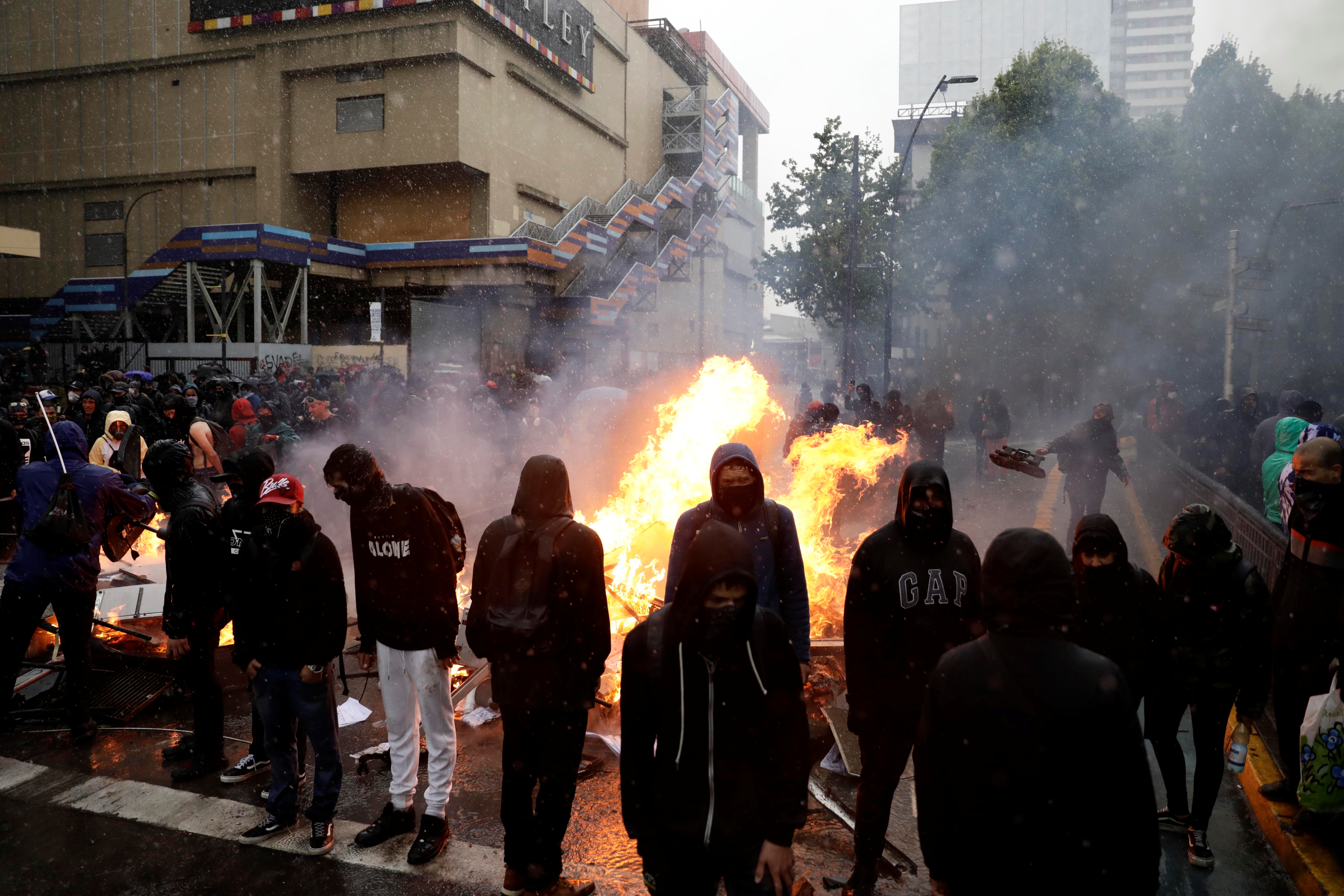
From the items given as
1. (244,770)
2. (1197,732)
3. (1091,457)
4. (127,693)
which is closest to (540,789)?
(244,770)

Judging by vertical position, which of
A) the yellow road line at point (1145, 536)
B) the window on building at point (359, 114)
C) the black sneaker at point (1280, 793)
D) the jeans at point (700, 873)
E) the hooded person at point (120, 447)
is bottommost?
the black sneaker at point (1280, 793)

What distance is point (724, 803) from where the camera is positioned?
2.39 m

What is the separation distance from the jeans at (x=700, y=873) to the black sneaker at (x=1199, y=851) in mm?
2485

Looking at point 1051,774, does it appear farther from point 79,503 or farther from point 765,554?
point 79,503

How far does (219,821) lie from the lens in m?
4.12

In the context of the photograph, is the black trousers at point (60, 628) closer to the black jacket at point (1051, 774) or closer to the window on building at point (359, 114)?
the black jacket at point (1051, 774)

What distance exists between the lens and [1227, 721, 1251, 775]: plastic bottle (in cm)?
376

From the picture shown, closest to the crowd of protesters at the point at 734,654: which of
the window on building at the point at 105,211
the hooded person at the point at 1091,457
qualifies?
the hooded person at the point at 1091,457

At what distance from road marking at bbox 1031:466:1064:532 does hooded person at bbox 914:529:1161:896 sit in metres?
8.05

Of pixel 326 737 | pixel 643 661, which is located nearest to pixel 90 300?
pixel 326 737

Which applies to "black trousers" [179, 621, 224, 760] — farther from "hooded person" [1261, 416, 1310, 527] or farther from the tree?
the tree

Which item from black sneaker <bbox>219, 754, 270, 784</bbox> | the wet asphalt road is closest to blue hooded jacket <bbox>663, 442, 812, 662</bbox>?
the wet asphalt road

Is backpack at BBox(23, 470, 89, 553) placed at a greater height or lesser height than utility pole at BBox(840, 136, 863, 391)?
lesser

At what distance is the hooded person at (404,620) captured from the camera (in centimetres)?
385
